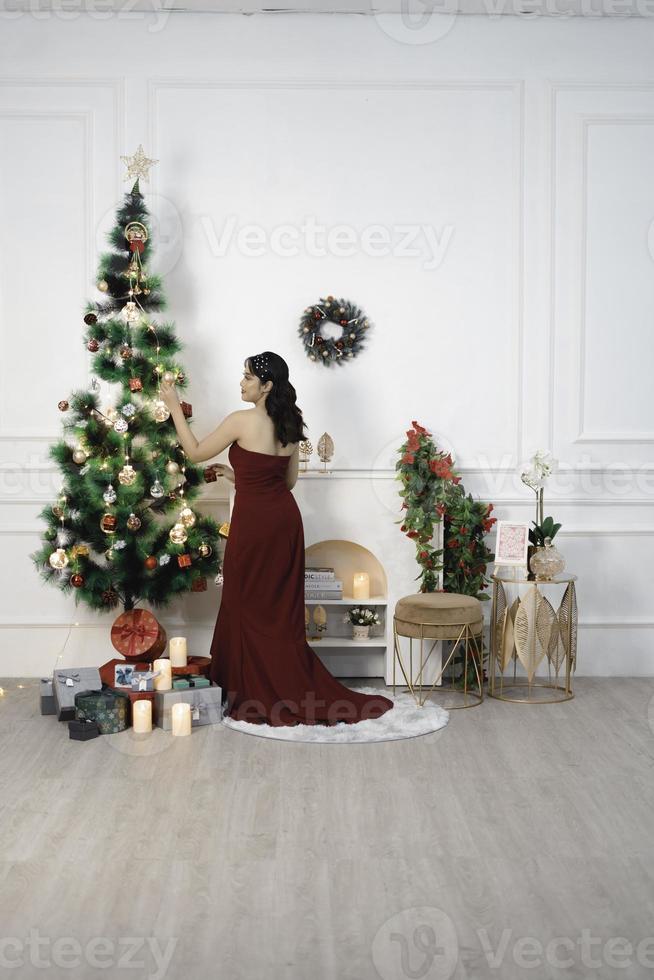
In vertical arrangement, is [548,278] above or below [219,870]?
above

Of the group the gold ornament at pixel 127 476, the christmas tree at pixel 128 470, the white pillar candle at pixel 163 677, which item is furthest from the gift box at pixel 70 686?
the gold ornament at pixel 127 476

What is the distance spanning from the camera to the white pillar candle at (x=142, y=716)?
14.3ft

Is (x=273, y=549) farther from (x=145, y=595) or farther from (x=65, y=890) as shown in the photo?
(x=65, y=890)

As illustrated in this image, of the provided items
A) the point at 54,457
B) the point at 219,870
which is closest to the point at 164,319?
the point at 54,457

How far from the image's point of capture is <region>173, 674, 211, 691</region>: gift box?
14.8 feet

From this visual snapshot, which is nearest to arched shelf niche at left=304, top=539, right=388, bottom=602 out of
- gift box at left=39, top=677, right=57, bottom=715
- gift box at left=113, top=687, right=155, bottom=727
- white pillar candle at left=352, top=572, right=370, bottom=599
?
white pillar candle at left=352, top=572, right=370, bottom=599

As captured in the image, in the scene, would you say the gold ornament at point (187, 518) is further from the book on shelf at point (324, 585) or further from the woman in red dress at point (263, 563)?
the book on shelf at point (324, 585)

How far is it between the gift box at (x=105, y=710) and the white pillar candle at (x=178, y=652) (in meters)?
0.47

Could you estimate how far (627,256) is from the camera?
17.7 ft

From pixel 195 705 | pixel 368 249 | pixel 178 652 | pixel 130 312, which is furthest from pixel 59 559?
pixel 368 249

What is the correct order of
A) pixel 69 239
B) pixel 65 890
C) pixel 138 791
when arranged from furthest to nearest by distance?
pixel 69 239 < pixel 138 791 < pixel 65 890

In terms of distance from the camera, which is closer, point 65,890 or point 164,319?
point 65,890

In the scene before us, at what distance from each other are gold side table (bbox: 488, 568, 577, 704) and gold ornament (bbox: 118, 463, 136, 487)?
73.1 inches

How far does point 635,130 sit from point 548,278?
92 centimetres
